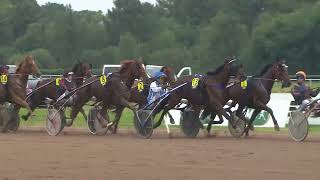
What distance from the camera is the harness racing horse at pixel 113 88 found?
19031 millimetres

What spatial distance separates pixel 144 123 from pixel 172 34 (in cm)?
5627

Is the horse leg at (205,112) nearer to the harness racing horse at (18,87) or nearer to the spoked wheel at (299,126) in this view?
the spoked wheel at (299,126)

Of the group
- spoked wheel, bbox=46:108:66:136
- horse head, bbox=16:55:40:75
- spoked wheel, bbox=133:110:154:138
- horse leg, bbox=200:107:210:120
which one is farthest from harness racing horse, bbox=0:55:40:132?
horse leg, bbox=200:107:210:120

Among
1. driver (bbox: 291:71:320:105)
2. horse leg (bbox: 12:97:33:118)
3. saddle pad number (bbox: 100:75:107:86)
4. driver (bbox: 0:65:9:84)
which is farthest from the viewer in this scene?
driver (bbox: 0:65:9:84)

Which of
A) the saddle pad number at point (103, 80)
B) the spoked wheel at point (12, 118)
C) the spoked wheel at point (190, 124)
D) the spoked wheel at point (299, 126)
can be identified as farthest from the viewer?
the spoked wheel at point (12, 118)

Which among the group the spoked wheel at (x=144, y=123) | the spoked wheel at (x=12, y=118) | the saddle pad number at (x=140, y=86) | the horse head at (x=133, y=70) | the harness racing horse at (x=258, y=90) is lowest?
the spoked wheel at (x=12, y=118)

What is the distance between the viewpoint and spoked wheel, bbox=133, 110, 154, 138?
1811 centimetres

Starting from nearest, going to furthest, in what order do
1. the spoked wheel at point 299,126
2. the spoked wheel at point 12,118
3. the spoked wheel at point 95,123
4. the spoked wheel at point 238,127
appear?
1. the spoked wheel at point 299,126
2. the spoked wheel at point 238,127
3. the spoked wheel at point 95,123
4. the spoked wheel at point 12,118

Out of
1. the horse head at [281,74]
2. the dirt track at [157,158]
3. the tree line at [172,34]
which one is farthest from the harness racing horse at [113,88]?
the tree line at [172,34]

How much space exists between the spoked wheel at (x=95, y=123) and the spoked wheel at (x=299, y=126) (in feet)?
16.9

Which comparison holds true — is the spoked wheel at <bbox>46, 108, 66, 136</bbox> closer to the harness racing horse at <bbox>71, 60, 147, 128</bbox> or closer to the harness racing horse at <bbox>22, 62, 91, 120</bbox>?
the harness racing horse at <bbox>71, 60, 147, 128</bbox>

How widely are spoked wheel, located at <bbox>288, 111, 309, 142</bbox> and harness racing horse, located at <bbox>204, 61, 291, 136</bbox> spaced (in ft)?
4.70

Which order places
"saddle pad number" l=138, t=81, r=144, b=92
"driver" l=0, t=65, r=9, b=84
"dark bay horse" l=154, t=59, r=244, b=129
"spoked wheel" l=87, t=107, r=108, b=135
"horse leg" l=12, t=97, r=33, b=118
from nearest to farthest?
"dark bay horse" l=154, t=59, r=244, b=129 < "spoked wheel" l=87, t=107, r=108, b=135 < "horse leg" l=12, t=97, r=33, b=118 < "driver" l=0, t=65, r=9, b=84 < "saddle pad number" l=138, t=81, r=144, b=92

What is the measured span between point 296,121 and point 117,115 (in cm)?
485
